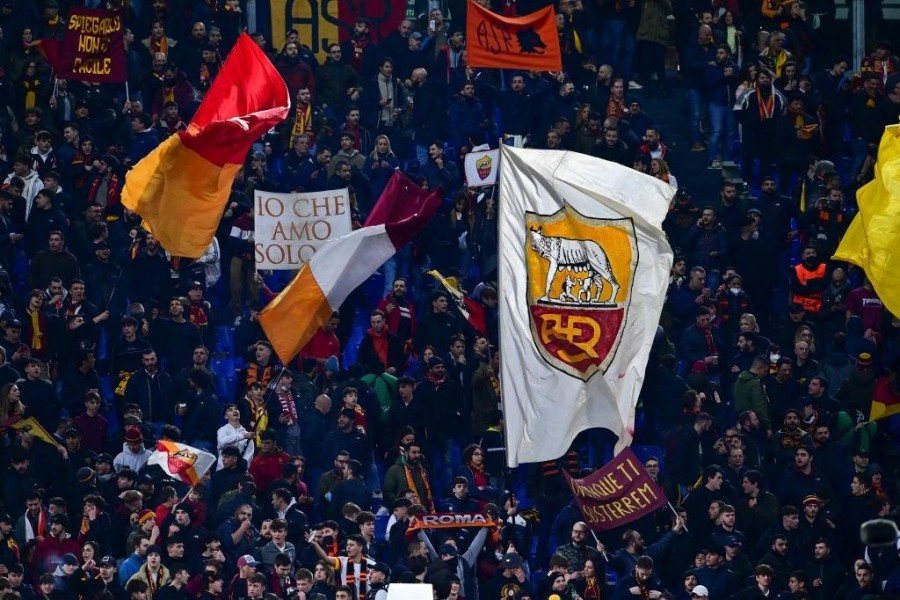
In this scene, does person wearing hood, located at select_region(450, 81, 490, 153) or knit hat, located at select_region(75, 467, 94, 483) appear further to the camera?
person wearing hood, located at select_region(450, 81, 490, 153)

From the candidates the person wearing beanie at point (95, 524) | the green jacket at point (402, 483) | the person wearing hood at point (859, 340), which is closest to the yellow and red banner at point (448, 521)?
the green jacket at point (402, 483)

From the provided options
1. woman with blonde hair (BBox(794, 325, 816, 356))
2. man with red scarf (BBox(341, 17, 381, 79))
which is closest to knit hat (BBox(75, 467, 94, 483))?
woman with blonde hair (BBox(794, 325, 816, 356))

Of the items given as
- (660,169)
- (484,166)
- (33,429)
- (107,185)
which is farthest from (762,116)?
(33,429)

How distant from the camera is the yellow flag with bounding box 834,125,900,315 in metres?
22.2

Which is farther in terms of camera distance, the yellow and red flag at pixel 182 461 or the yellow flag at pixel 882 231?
the yellow and red flag at pixel 182 461

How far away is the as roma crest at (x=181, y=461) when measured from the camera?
23766 millimetres

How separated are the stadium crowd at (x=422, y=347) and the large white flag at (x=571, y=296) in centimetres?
185

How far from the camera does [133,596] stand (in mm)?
21984

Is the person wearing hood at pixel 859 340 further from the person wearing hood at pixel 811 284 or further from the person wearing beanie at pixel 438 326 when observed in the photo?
the person wearing beanie at pixel 438 326

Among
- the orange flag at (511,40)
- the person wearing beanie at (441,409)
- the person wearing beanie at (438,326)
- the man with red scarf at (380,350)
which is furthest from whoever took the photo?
the orange flag at (511,40)

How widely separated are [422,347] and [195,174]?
3.69 meters

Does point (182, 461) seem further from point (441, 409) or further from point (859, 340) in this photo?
point (859, 340)

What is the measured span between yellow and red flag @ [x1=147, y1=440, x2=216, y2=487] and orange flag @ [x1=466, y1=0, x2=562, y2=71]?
303 inches

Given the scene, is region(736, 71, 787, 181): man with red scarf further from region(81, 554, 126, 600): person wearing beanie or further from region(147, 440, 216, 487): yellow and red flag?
region(81, 554, 126, 600): person wearing beanie
